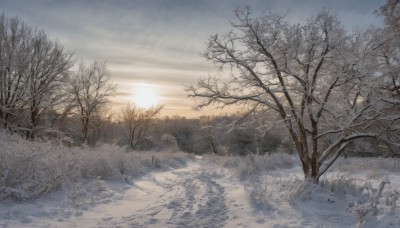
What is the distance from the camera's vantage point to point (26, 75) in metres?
23.2

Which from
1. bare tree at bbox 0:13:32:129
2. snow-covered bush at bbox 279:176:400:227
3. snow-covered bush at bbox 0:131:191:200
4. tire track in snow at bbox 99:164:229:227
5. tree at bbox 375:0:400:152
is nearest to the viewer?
snow-covered bush at bbox 279:176:400:227

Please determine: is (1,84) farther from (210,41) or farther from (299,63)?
(299,63)

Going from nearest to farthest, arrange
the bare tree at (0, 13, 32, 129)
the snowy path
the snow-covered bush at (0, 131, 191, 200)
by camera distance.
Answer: the snowy path → the snow-covered bush at (0, 131, 191, 200) → the bare tree at (0, 13, 32, 129)

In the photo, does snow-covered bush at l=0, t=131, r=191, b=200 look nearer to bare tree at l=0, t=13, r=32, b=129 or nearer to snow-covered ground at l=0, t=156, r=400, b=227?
snow-covered ground at l=0, t=156, r=400, b=227

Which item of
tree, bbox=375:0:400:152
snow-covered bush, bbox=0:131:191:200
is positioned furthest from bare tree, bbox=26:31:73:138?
tree, bbox=375:0:400:152

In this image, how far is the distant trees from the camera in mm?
21952

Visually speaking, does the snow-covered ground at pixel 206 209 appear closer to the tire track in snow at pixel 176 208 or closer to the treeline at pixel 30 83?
the tire track in snow at pixel 176 208

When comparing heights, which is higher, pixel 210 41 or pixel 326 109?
pixel 210 41

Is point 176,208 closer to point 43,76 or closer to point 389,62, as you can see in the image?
point 389,62

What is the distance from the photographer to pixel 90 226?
641 centimetres

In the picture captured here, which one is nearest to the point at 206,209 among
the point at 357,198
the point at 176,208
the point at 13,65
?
the point at 176,208

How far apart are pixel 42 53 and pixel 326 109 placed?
66.7 ft

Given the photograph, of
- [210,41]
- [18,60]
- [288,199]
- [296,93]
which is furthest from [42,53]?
[288,199]

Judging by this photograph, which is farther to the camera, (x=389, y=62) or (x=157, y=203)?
(x=389, y=62)
